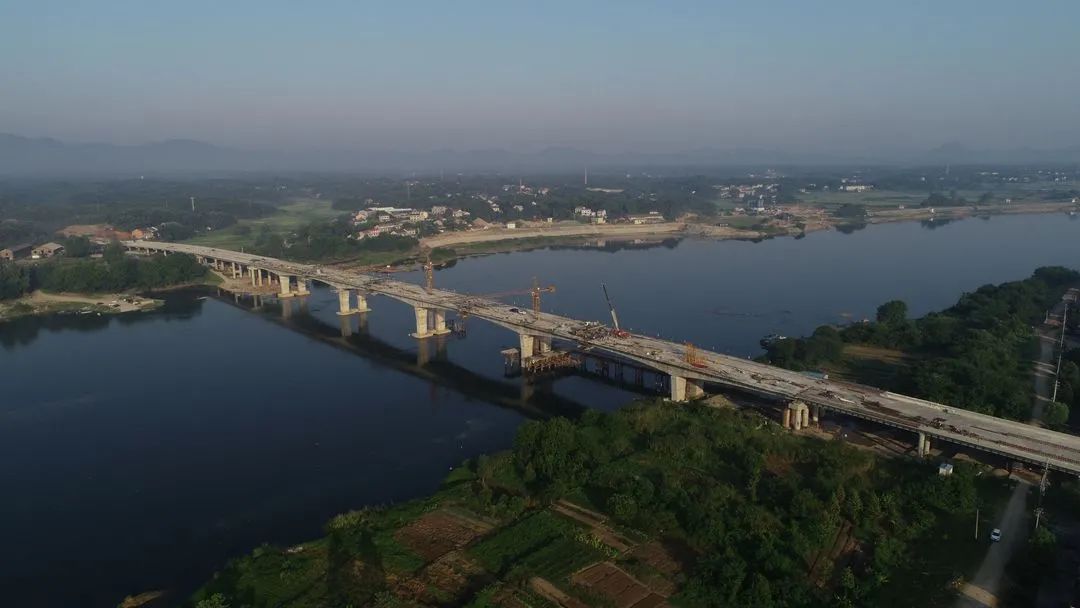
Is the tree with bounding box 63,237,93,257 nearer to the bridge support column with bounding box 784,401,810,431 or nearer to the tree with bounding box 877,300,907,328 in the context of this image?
the bridge support column with bounding box 784,401,810,431

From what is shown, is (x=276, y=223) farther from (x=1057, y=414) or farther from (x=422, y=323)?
(x=1057, y=414)

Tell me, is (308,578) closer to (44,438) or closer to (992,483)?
(44,438)

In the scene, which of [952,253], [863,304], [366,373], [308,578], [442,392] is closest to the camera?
[308,578]

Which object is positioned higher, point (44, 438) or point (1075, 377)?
point (1075, 377)

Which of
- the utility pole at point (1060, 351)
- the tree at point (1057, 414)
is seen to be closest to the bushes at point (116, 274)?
the tree at point (1057, 414)

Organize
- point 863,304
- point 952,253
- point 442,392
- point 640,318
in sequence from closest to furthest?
point 442,392 → point 640,318 → point 863,304 → point 952,253

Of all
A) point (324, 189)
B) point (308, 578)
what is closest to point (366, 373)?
point (308, 578)

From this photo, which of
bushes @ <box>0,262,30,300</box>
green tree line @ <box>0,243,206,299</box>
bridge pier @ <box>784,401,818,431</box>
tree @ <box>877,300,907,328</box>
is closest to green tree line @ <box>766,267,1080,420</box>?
tree @ <box>877,300,907,328</box>
